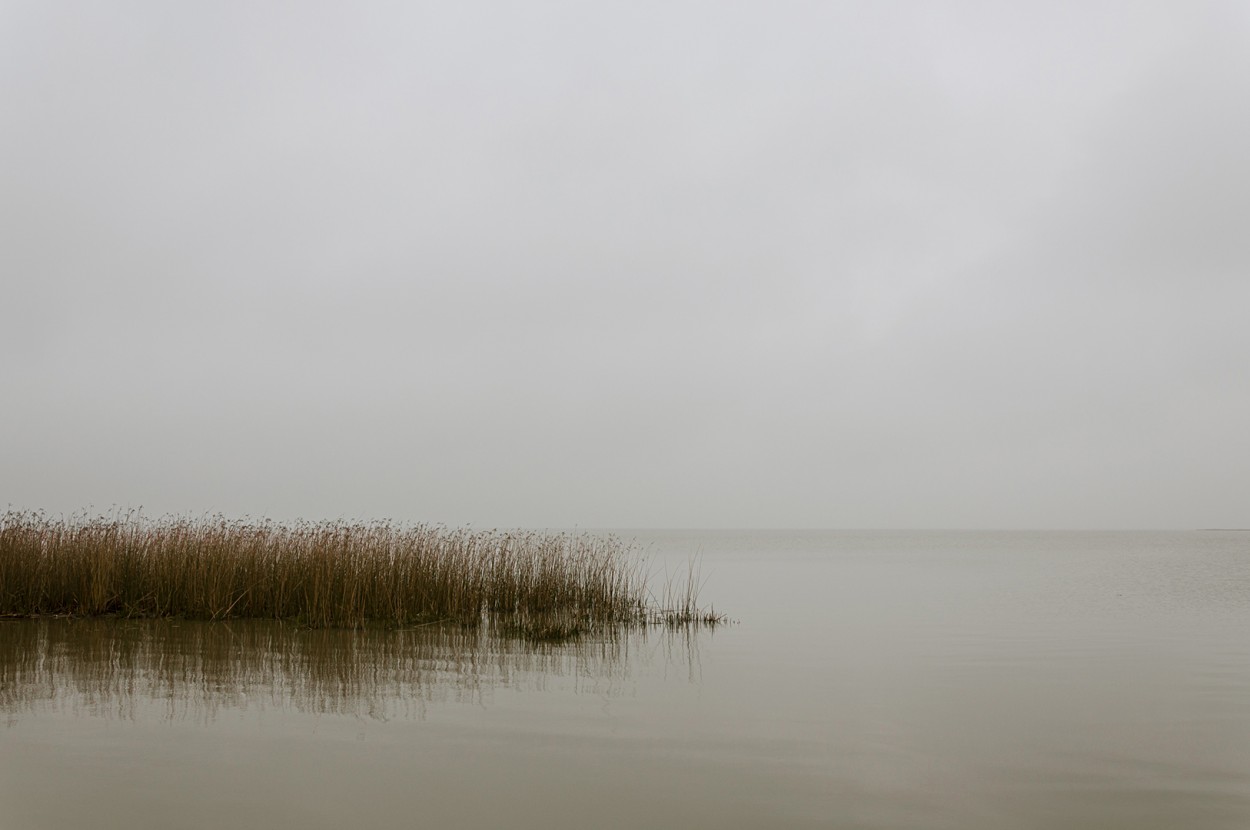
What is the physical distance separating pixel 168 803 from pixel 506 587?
8.17 m

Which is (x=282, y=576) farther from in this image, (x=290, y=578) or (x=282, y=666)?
(x=282, y=666)

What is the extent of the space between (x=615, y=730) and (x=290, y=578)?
7.31 m

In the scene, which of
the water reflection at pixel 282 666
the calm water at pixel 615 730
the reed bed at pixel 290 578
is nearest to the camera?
the calm water at pixel 615 730

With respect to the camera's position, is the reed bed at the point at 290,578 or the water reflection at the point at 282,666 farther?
the reed bed at the point at 290,578

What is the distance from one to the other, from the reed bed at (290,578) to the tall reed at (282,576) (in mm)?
15

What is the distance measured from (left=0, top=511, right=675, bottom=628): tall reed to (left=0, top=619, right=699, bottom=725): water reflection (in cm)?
49

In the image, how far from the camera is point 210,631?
10.6 metres

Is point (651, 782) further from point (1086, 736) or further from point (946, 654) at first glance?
point (946, 654)

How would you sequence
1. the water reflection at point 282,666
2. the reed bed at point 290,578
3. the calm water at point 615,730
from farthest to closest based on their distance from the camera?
the reed bed at point 290,578 < the water reflection at point 282,666 < the calm water at point 615,730

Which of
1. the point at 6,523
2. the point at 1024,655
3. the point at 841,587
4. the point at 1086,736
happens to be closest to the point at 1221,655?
the point at 1024,655

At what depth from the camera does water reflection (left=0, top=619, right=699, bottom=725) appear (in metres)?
6.69

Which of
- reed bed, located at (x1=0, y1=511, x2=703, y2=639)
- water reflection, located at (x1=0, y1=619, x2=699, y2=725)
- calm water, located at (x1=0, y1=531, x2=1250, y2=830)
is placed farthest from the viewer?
reed bed, located at (x1=0, y1=511, x2=703, y2=639)

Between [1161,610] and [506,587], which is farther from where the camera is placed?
[1161,610]

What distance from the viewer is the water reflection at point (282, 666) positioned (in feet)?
22.0
